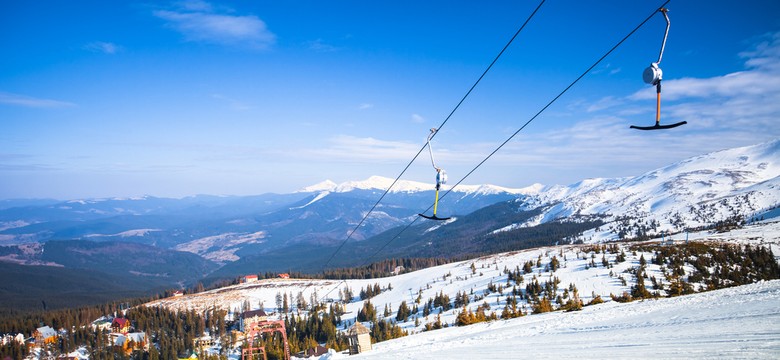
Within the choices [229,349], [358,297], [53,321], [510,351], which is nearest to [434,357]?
[510,351]

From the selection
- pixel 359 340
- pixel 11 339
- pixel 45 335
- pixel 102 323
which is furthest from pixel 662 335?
pixel 11 339

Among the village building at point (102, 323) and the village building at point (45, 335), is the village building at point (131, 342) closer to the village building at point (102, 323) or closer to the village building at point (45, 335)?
the village building at point (102, 323)

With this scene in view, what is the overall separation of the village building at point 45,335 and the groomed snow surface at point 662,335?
3866 inches

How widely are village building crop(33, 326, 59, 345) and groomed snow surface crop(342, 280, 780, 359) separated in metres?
98.2

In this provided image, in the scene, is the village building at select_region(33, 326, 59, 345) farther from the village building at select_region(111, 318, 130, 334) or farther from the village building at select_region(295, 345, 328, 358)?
the village building at select_region(295, 345, 328, 358)

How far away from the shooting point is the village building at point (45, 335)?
81944 mm

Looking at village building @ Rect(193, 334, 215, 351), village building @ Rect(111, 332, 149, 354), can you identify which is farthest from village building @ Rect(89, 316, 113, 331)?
village building @ Rect(193, 334, 215, 351)

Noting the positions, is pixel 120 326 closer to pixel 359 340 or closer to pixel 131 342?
pixel 131 342

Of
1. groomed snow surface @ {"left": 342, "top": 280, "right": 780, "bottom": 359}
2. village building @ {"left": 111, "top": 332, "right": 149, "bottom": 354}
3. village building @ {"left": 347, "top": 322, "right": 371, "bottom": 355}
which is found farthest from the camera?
village building @ {"left": 111, "top": 332, "right": 149, "bottom": 354}

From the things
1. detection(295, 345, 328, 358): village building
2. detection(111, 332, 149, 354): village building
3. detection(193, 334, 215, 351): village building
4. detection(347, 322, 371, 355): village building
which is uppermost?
detection(347, 322, 371, 355): village building

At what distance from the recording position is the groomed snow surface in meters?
9.70

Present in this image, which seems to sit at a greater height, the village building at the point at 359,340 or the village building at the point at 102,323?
the village building at the point at 359,340

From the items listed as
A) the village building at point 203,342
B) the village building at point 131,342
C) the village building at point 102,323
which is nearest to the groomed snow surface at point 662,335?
the village building at point 203,342

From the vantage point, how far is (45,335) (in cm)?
8462
